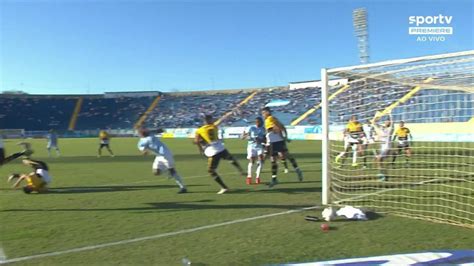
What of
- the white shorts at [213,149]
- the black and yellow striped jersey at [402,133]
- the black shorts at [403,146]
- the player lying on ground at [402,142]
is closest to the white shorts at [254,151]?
the white shorts at [213,149]

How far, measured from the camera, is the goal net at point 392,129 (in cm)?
778

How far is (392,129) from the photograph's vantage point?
13477 mm

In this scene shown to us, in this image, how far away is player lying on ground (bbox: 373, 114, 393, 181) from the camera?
12.4 meters

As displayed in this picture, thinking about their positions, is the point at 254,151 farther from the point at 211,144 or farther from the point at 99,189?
the point at 99,189

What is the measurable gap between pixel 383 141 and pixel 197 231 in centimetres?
807

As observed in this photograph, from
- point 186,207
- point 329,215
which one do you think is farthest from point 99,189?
point 329,215

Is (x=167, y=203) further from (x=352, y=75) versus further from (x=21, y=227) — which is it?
(x=352, y=75)

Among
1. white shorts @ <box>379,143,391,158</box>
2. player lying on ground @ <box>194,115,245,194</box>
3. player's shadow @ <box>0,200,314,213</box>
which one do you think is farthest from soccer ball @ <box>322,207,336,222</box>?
white shorts @ <box>379,143,391,158</box>

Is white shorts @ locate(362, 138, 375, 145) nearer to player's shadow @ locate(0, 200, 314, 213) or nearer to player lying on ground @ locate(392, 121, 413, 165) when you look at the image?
player lying on ground @ locate(392, 121, 413, 165)

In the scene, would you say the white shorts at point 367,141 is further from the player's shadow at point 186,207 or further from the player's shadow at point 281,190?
the player's shadow at point 186,207

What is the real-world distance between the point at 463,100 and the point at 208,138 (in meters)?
6.23

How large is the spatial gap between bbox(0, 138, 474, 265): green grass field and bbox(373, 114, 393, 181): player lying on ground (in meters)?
2.74

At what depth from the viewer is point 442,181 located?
11.4 m

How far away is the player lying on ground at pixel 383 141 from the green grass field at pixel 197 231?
9.00 ft
